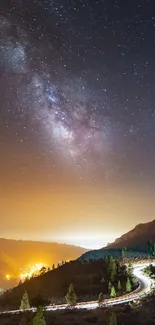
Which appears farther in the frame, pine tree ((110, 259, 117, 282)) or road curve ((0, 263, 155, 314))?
pine tree ((110, 259, 117, 282))

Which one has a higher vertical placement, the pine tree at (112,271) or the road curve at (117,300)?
the pine tree at (112,271)

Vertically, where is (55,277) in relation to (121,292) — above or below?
above

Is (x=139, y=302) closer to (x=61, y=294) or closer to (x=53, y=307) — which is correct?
(x=53, y=307)

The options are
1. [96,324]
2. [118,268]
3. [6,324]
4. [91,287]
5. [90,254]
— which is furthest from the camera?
[90,254]

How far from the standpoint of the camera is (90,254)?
143250mm

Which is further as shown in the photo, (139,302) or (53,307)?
(53,307)

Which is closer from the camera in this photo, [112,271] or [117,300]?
[117,300]

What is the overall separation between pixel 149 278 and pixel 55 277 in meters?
33.4

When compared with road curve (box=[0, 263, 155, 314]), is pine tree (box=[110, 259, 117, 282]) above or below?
above

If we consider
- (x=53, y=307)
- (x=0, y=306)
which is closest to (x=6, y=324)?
(x=53, y=307)

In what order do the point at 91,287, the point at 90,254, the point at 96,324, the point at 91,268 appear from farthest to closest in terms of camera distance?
the point at 90,254 → the point at 91,268 → the point at 91,287 → the point at 96,324

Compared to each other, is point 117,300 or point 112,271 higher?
point 112,271

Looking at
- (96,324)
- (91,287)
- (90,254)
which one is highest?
(90,254)

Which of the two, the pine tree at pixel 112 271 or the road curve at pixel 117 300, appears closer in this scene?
the road curve at pixel 117 300
